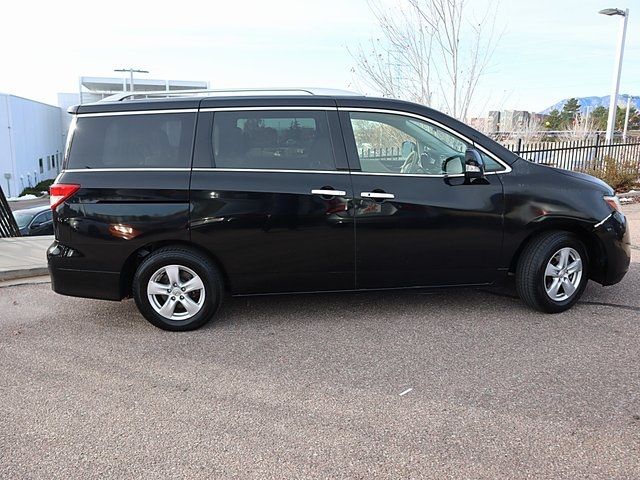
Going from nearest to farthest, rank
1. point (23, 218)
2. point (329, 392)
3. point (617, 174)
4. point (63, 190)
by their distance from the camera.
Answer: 1. point (329, 392)
2. point (63, 190)
3. point (23, 218)
4. point (617, 174)

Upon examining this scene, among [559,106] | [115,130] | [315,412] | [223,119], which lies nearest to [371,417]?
[315,412]

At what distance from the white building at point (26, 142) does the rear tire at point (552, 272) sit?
163 feet

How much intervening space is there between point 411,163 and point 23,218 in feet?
34.5

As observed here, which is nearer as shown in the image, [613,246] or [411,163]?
[411,163]

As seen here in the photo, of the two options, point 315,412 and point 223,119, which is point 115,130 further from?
point 315,412

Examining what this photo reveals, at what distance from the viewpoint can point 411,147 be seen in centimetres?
466

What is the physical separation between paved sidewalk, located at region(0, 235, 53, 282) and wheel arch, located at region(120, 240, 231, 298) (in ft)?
8.54

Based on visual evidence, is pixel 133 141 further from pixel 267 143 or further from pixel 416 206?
pixel 416 206

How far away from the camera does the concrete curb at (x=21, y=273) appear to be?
20.8ft

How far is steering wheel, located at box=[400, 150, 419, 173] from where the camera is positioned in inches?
179

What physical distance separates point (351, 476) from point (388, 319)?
220 centimetres

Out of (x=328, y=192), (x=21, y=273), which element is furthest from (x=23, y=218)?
(x=328, y=192)

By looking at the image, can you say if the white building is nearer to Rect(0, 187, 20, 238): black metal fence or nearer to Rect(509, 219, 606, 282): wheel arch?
Rect(0, 187, 20, 238): black metal fence

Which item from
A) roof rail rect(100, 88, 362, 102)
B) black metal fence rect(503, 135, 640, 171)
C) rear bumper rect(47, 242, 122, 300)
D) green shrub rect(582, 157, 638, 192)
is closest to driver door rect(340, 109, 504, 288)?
roof rail rect(100, 88, 362, 102)
